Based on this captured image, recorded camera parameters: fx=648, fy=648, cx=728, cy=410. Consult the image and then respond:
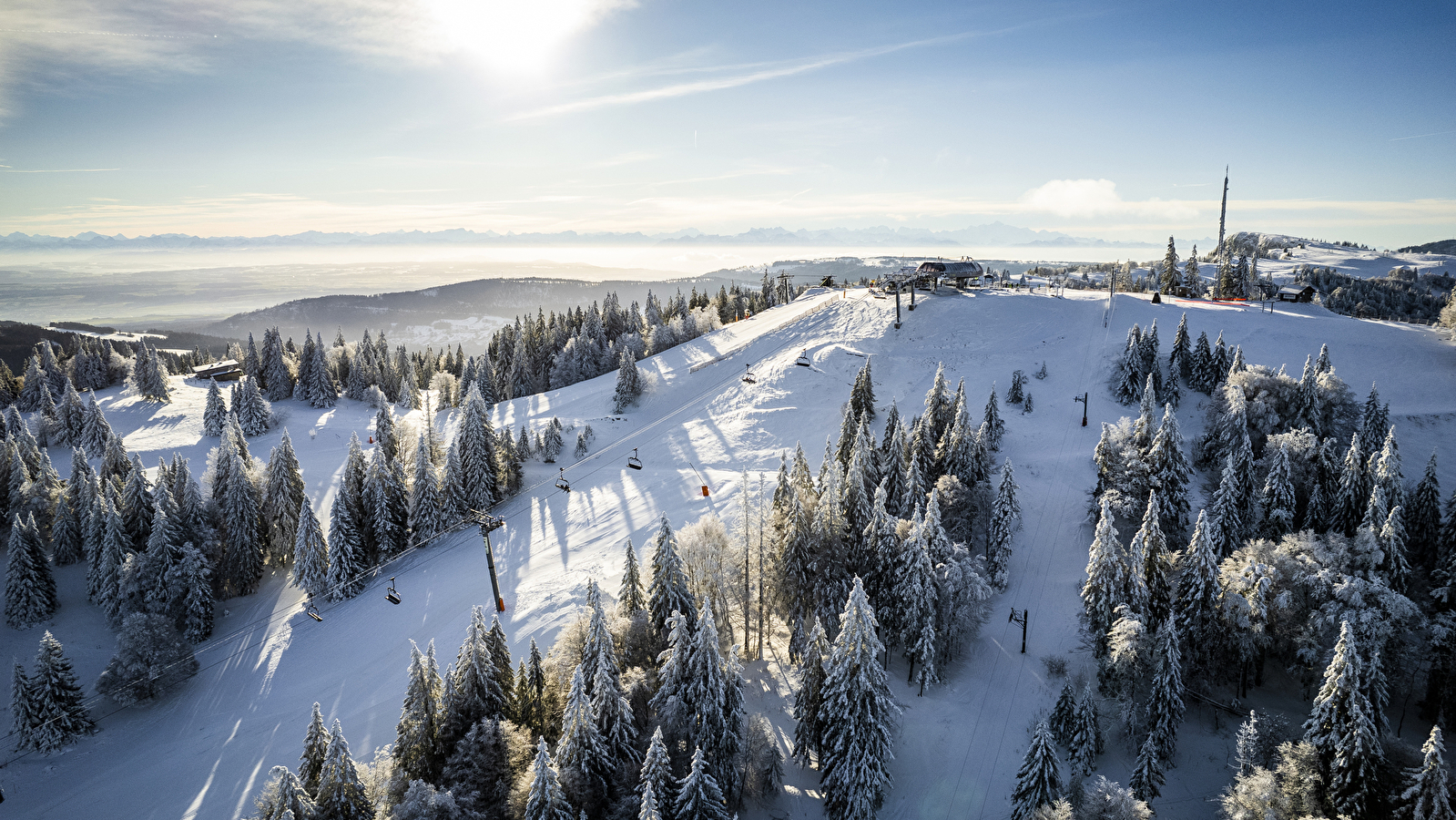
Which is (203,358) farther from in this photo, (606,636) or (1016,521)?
(1016,521)

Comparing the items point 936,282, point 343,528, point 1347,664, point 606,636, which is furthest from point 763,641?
point 936,282

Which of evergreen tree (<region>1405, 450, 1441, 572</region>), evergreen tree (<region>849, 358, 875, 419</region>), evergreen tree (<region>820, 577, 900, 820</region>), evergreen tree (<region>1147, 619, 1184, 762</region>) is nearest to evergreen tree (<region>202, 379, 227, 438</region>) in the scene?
evergreen tree (<region>849, 358, 875, 419</region>)

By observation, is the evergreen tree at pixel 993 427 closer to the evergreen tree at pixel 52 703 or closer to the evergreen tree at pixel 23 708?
the evergreen tree at pixel 52 703

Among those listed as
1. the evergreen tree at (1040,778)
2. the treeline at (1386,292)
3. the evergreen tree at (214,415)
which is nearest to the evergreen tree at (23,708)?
the evergreen tree at (214,415)

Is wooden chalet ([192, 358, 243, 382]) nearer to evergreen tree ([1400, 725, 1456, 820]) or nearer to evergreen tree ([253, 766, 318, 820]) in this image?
evergreen tree ([253, 766, 318, 820])

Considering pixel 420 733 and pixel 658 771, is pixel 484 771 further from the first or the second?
pixel 658 771
